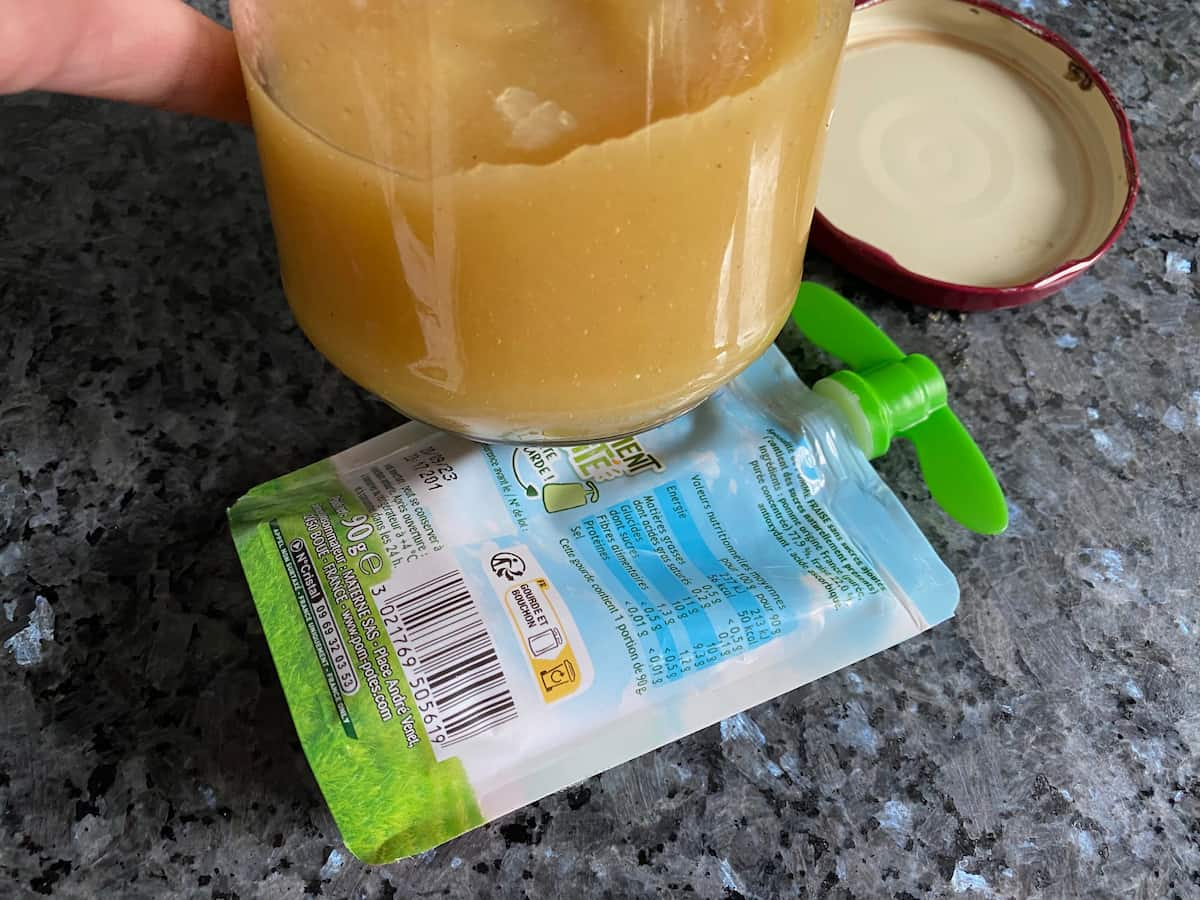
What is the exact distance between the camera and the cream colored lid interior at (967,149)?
62cm

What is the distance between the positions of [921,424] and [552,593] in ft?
0.76

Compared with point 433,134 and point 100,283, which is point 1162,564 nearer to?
point 433,134

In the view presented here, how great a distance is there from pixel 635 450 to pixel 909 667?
0.57ft

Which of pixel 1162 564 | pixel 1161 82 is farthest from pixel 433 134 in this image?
pixel 1161 82

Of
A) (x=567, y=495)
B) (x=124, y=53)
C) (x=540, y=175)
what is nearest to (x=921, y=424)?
(x=567, y=495)

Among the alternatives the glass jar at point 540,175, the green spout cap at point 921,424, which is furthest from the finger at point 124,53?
the green spout cap at point 921,424

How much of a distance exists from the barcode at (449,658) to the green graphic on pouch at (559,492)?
0.20 ft

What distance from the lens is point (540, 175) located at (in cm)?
32

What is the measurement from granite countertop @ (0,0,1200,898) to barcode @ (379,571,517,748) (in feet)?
0.19

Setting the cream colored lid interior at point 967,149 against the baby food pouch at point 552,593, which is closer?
the baby food pouch at point 552,593

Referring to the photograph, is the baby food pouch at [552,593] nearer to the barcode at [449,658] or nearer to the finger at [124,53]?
the barcode at [449,658]

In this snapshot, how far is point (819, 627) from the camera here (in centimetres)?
46

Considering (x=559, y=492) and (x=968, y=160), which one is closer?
(x=559, y=492)

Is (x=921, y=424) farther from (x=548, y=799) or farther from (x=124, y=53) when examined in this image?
(x=124, y=53)
